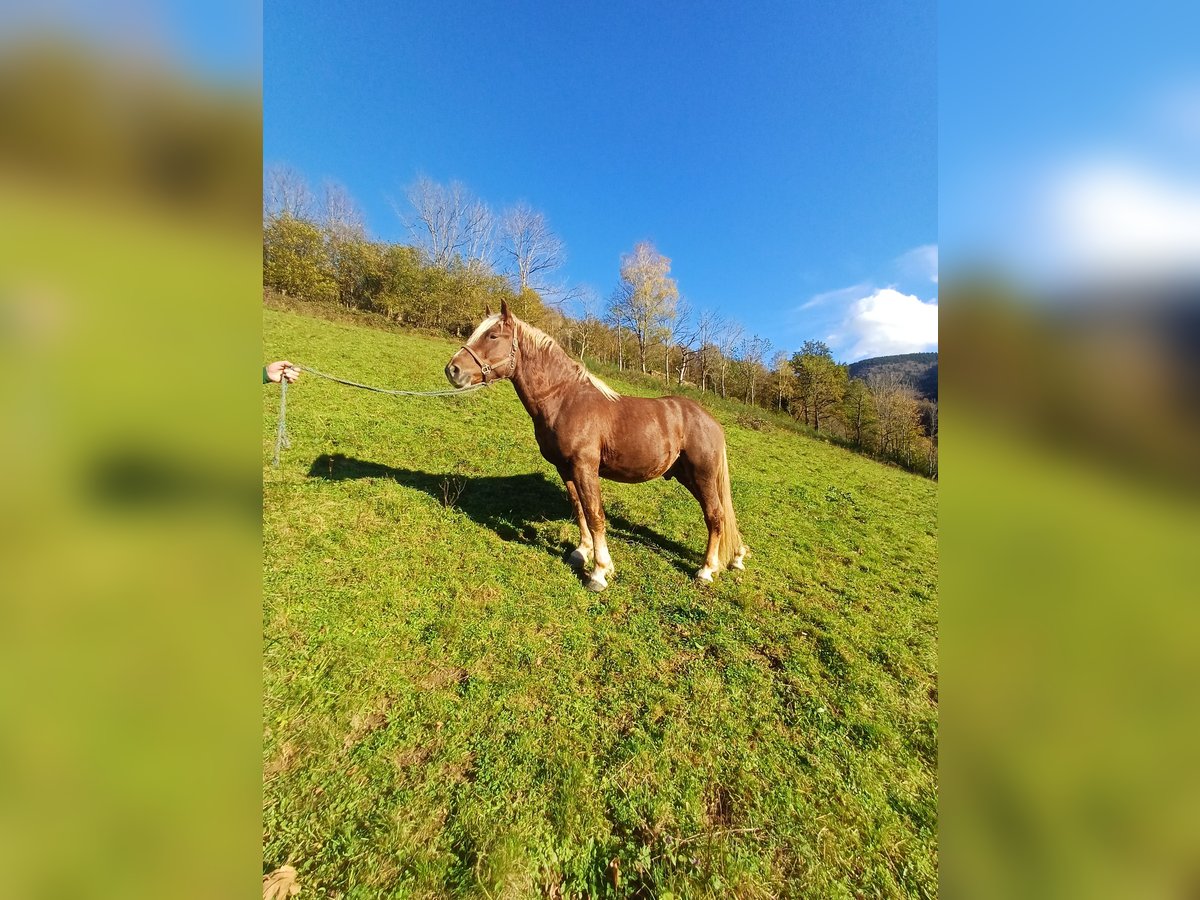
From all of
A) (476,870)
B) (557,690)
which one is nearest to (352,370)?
(557,690)

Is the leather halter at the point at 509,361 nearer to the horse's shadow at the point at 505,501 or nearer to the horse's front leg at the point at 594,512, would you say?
the horse's front leg at the point at 594,512

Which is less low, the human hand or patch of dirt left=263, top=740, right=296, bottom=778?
the human hand

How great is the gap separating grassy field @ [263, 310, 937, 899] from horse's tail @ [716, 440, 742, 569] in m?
0.30

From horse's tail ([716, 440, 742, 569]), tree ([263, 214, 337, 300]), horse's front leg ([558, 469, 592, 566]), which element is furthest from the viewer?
tree ([263, 214, 337, 300])

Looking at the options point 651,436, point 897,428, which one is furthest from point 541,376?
point 897,428

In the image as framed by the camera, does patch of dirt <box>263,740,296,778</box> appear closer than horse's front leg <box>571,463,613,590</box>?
Yes

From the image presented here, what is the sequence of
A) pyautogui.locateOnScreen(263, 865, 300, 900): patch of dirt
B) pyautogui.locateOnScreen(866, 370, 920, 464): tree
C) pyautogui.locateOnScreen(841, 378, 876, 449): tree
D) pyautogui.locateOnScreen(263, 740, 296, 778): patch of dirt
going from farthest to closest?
pyautogui.locateOnScreen(841, 378, 876, 449): tree < pyautogui.locateOnScreen(866, 370, 920, 464): tree < pyautogui.locateOnScreen(263, 740, 296, 778): patch of dirt < pyautogui.locateOnScreen(263, 865, 300, 900): patch of dirt

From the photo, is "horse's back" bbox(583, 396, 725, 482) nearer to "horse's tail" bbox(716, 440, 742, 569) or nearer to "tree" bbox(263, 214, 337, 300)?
"horse's tail" bbox(716, 440, 742, 569)

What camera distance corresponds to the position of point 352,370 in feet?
41.8

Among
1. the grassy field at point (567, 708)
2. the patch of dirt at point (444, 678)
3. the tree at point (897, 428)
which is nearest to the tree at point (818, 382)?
the tree at point (897, 428)

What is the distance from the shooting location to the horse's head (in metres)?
4.32

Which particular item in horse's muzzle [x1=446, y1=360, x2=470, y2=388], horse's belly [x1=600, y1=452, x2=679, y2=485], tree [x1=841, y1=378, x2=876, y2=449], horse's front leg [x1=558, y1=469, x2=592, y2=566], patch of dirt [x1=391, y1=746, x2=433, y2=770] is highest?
tree [x1=841, y1=378, x2=876, y2=449]
